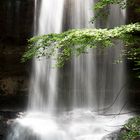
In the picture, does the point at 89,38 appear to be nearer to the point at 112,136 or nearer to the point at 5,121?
the point at 112,136

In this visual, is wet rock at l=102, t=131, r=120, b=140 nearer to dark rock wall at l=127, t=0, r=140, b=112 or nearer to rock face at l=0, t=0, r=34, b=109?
dark rock wall at l=127, t=0, r=140, b=112

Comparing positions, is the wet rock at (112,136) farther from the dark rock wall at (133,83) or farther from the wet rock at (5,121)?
the dark rock wall at (133,83)

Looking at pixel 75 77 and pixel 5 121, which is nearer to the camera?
pixel 5 121

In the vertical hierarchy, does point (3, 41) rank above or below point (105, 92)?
above

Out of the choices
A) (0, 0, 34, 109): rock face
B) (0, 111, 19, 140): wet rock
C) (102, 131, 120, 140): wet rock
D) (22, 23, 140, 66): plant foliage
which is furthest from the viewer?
(0, 0, 34, 109): rock face

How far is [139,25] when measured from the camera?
197 inches

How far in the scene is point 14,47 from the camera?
13.2 m

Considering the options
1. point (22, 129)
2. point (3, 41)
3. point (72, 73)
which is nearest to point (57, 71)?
point (72, 73)

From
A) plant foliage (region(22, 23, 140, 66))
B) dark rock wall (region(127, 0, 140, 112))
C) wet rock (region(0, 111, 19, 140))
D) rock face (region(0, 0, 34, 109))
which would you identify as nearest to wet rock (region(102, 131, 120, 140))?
wet rock (region(0, 111, 19, 140))

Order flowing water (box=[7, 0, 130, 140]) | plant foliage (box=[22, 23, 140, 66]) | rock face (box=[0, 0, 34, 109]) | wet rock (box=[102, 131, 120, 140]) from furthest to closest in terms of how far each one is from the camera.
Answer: rock face (box=[0, 0, 34, 109]) < flowing water (box=[7, 0, 130, 140]) < wet rock (box=[102, 131, 120, 140]) < plant foliage (box=[22, 23, 140, 66])

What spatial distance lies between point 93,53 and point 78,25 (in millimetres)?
1191

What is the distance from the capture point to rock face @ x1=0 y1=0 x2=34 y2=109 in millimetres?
13125

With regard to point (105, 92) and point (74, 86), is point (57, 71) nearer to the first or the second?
point (74, 86)

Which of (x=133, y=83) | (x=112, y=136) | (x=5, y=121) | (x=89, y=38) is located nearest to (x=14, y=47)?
(x=5, y=121)
